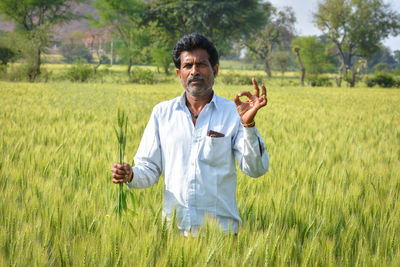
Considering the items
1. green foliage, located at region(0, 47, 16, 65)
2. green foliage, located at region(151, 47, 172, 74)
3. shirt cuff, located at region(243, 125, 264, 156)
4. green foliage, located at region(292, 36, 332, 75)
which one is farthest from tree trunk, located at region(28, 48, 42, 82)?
green foliage, located at region(292, 36, 332, 75)

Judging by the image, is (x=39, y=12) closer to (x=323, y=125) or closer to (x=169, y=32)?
(x=169, y=32)

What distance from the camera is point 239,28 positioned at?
1516 inches

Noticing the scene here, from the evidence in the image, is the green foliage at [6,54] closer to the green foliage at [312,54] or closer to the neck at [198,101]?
the neck at [198,101]

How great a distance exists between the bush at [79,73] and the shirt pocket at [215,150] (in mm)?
24858

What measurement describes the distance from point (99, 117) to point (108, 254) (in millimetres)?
5824

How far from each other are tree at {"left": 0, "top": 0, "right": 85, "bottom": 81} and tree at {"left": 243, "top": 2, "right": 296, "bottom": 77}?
2387 centimetres

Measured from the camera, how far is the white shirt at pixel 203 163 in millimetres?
1722

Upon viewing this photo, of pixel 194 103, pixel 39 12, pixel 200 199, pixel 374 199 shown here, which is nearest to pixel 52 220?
pixel 200 199

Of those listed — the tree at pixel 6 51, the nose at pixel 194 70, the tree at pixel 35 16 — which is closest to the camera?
the nose at pixel 194 70

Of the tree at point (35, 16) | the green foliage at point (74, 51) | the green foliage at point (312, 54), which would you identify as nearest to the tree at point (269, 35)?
the green foliage at point (312, 54)

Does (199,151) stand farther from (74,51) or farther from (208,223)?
(74,51)

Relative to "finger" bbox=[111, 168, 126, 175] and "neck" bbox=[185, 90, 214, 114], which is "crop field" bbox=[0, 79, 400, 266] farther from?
"neck" bbox=[185, 90, 214, 114]

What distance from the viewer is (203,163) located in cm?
174

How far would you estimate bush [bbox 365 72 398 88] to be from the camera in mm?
33688
